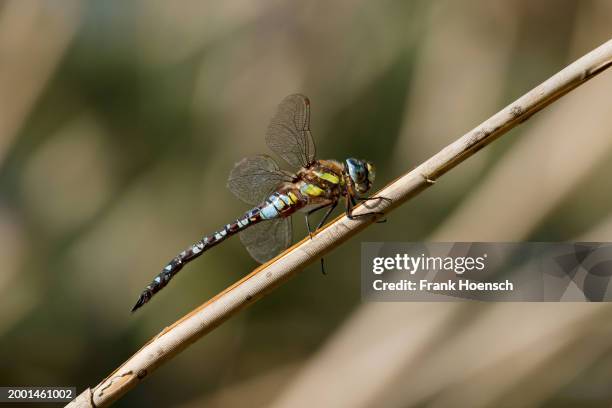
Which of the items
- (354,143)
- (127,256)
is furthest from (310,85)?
(127,256)

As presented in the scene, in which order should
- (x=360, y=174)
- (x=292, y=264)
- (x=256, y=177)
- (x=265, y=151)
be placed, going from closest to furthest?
(x=292, y=264) < (x=360, y=174) < (x=256, y=177) < (x=265, y=151)

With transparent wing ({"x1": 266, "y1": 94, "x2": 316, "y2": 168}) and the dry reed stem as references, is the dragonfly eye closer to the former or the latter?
transparent wing ({"x1": 266, "y1": 94, "x2": 316, "y2": 168})

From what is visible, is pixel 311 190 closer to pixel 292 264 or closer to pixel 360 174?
pixel 360 174

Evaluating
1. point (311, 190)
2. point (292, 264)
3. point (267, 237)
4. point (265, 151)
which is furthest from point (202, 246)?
point (292, 264)

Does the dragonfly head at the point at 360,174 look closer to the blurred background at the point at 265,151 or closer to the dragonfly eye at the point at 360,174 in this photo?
the dragonfly eye at the point at 360,174

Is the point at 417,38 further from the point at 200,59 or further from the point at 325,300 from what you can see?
the point at 325,300

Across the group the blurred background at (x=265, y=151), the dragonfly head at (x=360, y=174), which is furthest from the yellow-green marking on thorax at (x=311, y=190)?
the blurred background at (x=265, y=151)
